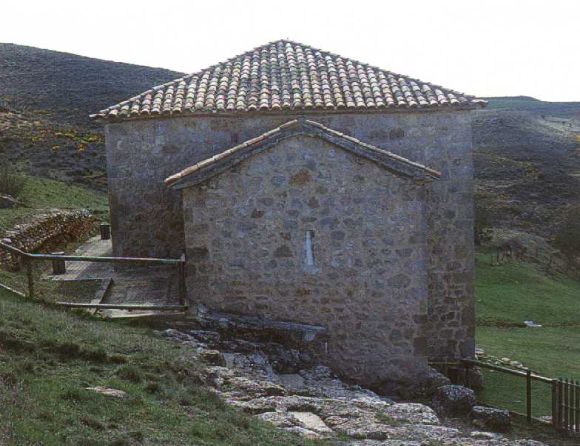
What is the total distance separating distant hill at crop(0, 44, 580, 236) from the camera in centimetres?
3519

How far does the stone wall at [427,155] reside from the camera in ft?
45.9

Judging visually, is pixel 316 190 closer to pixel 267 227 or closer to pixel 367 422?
pixel 267 227

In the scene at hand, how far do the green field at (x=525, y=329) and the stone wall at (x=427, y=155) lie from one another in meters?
1.49

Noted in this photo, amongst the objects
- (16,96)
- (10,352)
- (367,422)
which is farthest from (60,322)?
(16,96)

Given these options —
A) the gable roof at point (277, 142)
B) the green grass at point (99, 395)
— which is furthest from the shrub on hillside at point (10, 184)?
the green grass at point (99, 395)

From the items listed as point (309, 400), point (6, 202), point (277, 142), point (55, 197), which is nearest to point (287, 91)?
point (277, 142)

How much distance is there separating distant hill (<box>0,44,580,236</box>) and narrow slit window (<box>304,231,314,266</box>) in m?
22.6

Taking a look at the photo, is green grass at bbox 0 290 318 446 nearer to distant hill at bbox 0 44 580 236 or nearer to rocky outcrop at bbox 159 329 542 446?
rocky outcrop at bbox 159 329 542 446

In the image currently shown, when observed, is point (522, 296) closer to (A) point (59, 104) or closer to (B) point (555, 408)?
(B) point (555, 408)

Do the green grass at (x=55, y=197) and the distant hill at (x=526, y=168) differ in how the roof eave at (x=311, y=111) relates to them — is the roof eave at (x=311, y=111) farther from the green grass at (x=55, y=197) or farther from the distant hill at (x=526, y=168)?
the distant hill at (x=526, y=168)

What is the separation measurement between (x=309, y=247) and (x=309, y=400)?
3.54 m

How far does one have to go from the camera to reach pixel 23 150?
34.6 meters

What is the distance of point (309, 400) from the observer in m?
8.66

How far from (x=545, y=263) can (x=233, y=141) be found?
77.0ft
